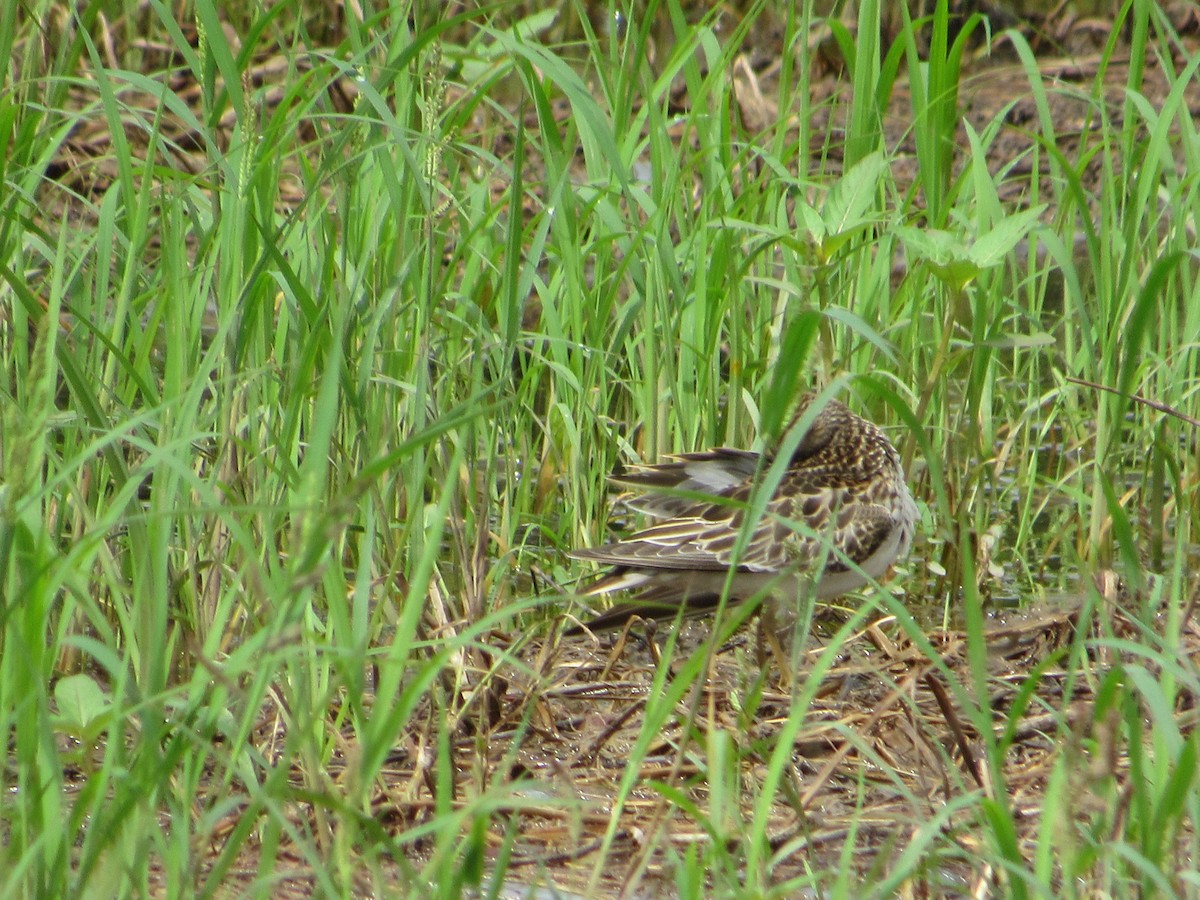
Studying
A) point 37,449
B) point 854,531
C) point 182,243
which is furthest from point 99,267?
point 854,531

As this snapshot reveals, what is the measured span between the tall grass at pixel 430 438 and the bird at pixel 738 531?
26 centimetres

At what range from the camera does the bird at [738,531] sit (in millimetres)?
4492

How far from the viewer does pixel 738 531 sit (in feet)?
14.7

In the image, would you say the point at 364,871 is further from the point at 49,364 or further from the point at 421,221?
the point at 421,221

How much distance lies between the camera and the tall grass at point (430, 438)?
2.56 metres

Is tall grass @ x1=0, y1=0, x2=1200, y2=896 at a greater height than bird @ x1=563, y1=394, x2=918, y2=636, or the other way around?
tall grass @ x1=0, y1=0, x2=1200, y2=896

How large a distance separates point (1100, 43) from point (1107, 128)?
6548 mm

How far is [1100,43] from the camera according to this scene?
438 inches

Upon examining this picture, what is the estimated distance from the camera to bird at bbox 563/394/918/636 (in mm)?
4492

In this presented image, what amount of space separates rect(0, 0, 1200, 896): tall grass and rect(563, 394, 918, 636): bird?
0.85 feet

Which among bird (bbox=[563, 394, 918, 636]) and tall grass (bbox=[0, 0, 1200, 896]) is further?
bird (bbox=[563, 394, 918, 636])

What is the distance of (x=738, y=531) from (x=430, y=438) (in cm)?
193

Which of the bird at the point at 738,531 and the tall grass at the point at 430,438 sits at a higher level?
the tall grass at the point at 430,438

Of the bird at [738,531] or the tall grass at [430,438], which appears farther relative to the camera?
the bird at [738,531]
